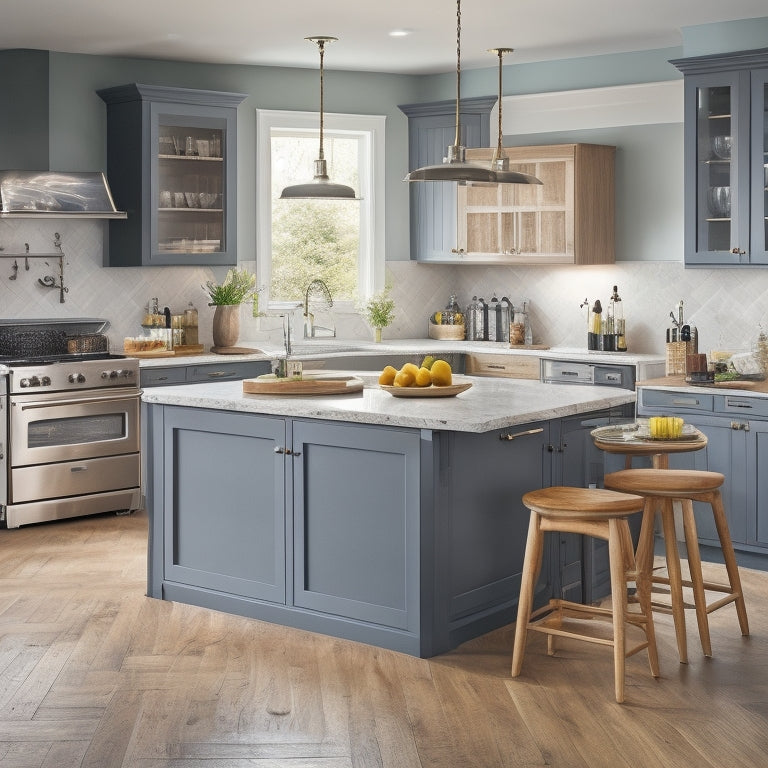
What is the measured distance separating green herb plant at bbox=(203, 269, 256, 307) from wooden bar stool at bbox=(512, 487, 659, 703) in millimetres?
3789

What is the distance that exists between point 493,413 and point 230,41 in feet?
12.1

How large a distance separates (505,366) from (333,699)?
3.89m

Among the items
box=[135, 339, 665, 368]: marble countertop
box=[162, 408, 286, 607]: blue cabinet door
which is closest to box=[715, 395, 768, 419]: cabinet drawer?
box=[135, 339, 665, 368]: marble countertop

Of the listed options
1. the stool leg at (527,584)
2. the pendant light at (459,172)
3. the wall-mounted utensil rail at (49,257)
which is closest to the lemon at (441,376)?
the pendant light at (459,172)

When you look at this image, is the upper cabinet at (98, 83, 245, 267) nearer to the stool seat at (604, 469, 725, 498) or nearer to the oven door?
the oven door

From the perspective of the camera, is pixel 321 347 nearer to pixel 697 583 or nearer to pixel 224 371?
pixel 224 371

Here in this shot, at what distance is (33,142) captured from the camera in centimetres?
713

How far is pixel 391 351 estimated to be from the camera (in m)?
7.60

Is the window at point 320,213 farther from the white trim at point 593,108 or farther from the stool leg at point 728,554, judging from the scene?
the stool leg at point 728,554

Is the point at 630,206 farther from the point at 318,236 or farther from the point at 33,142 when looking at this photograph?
the point at 33,142

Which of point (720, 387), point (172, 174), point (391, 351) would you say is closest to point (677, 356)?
point (720, 387)

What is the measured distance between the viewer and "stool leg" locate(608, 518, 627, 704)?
389 cm

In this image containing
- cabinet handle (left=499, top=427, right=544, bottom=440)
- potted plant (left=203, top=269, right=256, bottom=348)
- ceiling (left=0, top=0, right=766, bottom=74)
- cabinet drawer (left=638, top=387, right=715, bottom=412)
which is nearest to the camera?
cabinet handle (left=499, top=427, right=544, bottom=440)

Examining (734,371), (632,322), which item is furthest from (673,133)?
(734,371)
